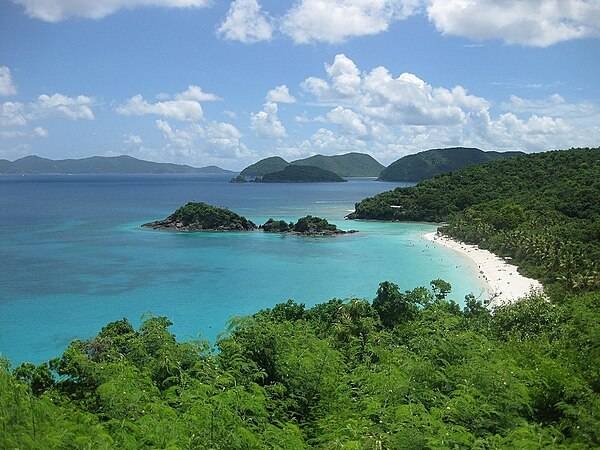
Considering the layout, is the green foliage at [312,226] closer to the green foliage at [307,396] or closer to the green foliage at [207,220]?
the green foliage at [207,220]

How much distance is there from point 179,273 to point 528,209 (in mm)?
41696

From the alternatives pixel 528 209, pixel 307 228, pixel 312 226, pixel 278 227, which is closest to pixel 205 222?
pixel 278 227

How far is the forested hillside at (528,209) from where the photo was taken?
139 feet

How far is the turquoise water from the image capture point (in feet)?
110

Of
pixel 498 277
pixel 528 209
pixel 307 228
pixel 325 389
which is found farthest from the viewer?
pixel 307 228

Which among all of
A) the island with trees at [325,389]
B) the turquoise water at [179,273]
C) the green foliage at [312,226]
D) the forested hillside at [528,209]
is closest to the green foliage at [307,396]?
the island with trees at [325,389]

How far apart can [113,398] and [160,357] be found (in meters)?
3.76

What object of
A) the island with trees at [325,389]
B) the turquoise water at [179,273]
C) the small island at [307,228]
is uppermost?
the island with trees at [325,389]

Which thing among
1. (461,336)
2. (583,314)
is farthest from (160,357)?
(583,314)

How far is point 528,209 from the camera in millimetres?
64625

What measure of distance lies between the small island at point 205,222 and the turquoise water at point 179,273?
3048 mm

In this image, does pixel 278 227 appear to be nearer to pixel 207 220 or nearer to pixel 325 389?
pixel 207 220

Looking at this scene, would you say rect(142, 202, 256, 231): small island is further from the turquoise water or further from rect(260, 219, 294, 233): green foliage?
the turquoise water

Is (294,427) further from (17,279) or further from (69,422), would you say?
(17,279)
